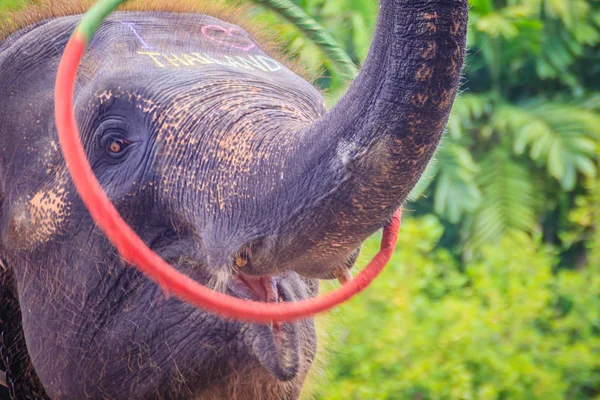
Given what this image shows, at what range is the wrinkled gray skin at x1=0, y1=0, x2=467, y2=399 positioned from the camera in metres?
1.29

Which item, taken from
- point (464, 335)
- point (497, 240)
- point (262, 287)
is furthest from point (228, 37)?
point (497, 240)

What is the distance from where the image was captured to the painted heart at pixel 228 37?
2055mm

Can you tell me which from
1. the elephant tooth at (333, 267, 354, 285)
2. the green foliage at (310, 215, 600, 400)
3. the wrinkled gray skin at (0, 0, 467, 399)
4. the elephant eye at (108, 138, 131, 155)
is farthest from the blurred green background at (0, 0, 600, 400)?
the elephant tooth at (333, 267, 354, 285)

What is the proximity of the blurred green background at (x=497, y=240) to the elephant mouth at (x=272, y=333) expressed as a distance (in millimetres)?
637

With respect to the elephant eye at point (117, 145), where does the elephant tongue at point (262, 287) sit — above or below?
below

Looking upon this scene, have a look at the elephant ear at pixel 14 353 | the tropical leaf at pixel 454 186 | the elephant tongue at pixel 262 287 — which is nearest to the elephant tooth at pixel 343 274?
the elephant tongue at pixel 262 287

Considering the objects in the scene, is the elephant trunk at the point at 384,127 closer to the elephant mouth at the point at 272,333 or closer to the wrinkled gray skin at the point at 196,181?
the wrinkled gray skin at the point at 196,181

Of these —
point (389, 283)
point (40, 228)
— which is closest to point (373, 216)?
point (40, 228)

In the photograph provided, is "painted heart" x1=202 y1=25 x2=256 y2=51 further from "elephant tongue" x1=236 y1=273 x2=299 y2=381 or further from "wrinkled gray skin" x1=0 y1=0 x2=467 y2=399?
"elephant tongue" x1=236 y1=273 x2=299 y2=381

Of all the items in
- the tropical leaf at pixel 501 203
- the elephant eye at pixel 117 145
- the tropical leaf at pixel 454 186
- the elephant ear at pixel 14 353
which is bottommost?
the tropical leaf at pixel 501 203

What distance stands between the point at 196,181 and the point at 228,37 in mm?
592

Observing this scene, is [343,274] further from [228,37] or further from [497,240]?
[497,240]

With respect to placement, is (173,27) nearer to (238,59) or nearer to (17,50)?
(238,59)

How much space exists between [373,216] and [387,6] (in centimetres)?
33
